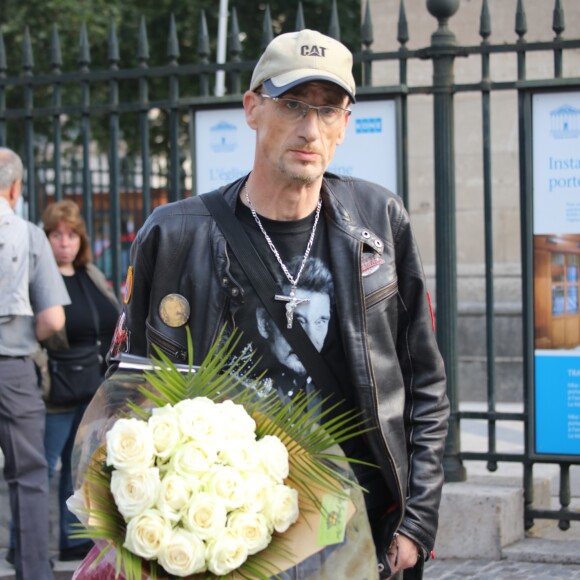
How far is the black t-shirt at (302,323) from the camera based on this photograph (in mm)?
2596

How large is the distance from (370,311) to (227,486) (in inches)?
31.3

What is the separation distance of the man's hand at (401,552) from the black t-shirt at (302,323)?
9cm

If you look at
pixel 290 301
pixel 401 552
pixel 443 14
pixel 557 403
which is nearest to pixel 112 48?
pixel 443 14

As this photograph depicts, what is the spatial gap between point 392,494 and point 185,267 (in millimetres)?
723

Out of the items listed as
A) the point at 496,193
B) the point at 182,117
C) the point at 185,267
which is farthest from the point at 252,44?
the point at 185,267

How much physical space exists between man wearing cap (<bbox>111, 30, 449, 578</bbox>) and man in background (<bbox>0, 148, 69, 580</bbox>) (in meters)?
2.41

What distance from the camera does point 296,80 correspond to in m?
2.53

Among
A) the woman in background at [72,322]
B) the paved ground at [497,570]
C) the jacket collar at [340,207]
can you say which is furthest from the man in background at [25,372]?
the jacket collar at [340,207]

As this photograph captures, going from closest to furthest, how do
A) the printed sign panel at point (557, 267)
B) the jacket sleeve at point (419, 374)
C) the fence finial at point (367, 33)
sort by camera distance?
the jacket sleeve at point (419, 374)
the printed sign panel at point (557, 267)
the fence finial at point (367, 33)

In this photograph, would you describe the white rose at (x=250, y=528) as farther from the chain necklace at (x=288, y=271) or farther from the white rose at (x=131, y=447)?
the chain necklace at (x=288, y=271)

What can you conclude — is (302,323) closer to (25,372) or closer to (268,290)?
(268,290)

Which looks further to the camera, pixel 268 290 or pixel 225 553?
pixel 268 290

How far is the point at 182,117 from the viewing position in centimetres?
1934

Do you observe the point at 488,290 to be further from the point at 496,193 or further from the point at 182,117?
the point at 182,117
